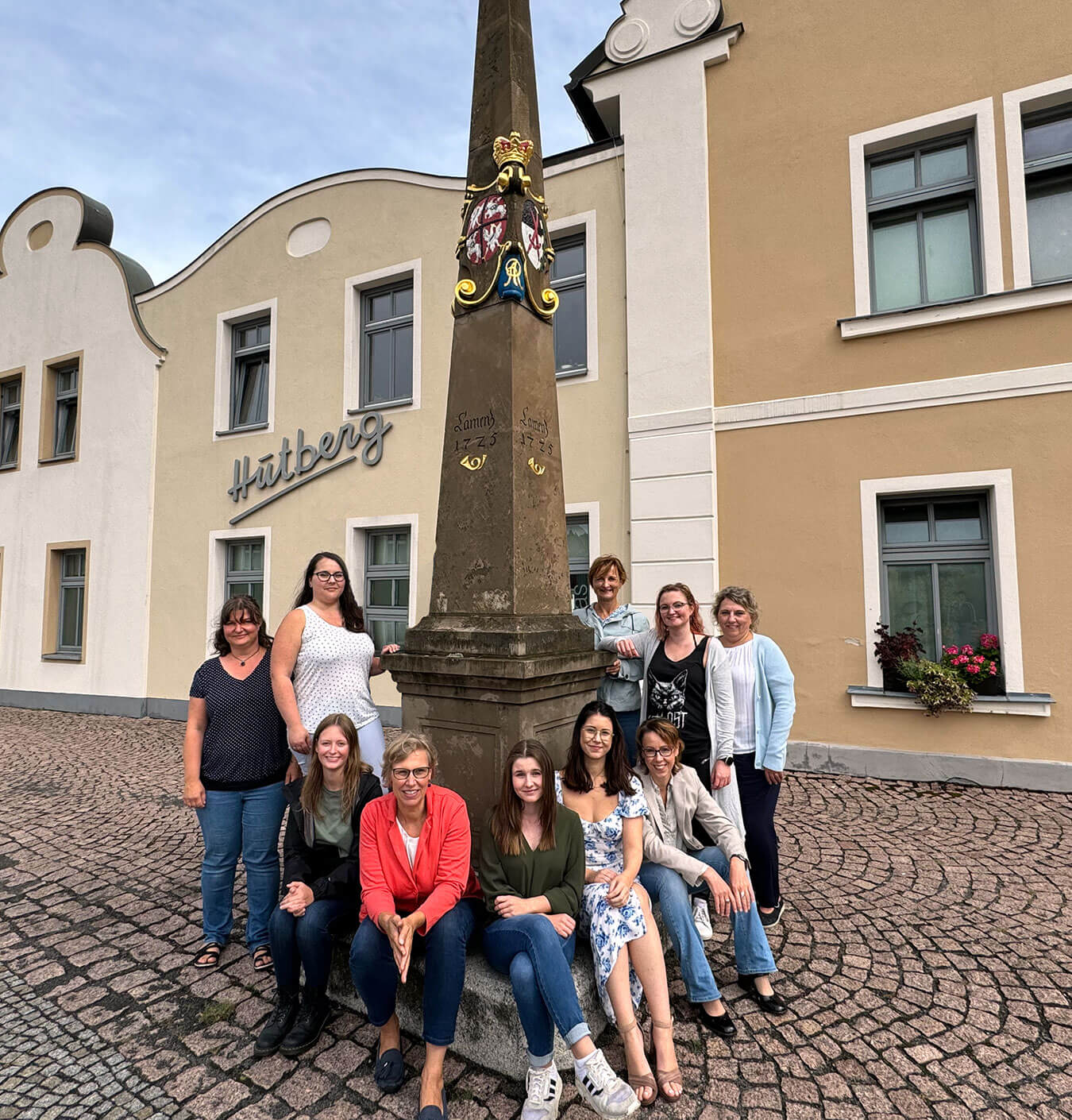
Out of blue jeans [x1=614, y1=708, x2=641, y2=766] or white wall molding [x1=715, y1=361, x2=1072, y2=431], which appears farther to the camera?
white wall molding [x1=715, y1=361, x2=1072, y2=431]

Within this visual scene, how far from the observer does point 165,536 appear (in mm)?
10234

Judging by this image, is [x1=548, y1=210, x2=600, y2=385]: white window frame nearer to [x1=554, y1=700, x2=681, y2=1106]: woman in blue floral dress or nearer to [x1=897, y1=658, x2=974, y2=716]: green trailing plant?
[x1=897, y1=658, x2=974, y2=716]: green trailing plant

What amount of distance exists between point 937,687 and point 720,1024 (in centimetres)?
419

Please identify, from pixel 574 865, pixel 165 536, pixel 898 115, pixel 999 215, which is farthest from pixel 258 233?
pixel 574 865

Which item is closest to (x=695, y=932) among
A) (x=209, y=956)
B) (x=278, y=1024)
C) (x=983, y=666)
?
(x=278, y=1024)

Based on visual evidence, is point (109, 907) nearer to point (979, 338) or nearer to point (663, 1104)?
point (663, 1104)

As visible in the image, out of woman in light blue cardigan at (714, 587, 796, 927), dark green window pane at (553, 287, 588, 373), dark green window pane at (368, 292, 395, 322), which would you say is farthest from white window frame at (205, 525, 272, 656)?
woman in light blue cardigan at (714, 587, 796, 927)

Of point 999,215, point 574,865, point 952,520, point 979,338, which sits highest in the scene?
point 999,215

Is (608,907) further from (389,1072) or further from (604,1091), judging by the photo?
(389,1072)

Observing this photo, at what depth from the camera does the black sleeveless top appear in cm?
308

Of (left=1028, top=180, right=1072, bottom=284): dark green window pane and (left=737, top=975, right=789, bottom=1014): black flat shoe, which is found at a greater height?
(left=1028, top=180, right=1072, bottom=284): dark green window pane

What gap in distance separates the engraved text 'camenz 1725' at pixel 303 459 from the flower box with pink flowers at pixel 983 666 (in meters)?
6.37

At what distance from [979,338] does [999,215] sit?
42.4 inches

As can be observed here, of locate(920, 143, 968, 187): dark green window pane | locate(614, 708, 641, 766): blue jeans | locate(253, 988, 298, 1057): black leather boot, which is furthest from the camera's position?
locate(920, 143, 968, 187): dark green window pane
